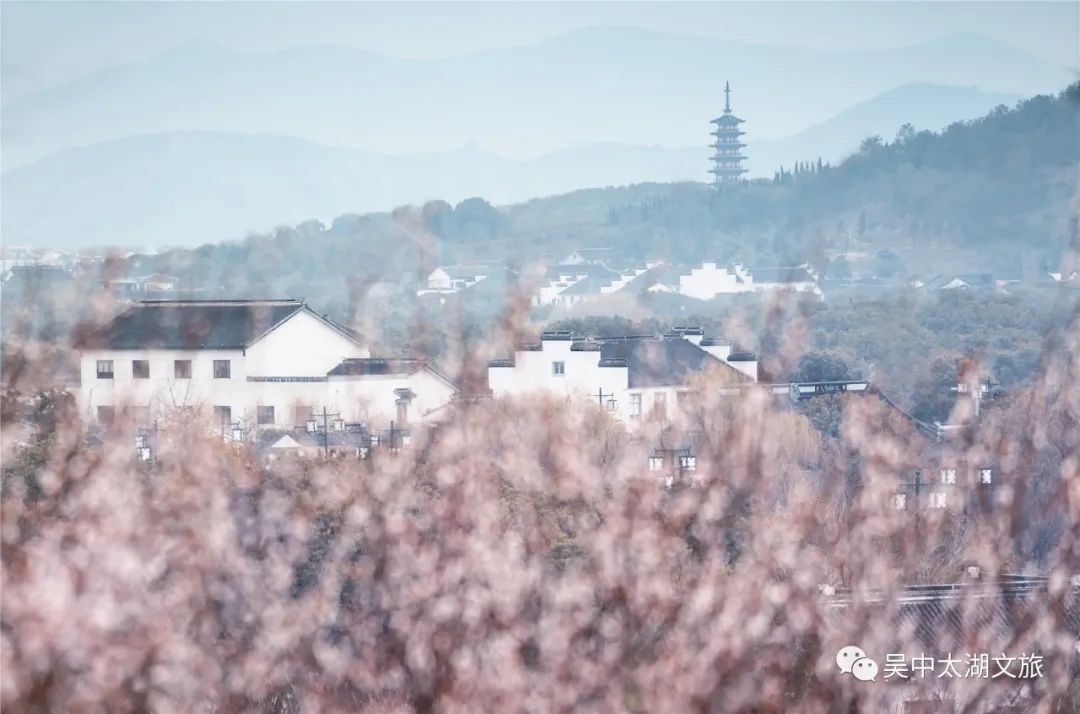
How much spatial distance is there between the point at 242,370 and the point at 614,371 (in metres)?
0.96

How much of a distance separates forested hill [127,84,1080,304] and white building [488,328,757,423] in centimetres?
29

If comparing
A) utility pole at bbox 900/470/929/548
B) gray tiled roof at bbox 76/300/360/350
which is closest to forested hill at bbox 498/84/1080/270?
utility pole at bbox 900/470/929/548

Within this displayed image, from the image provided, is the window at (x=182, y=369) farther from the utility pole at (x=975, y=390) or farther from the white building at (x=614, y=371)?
the utility pole at (x=975, y=390)

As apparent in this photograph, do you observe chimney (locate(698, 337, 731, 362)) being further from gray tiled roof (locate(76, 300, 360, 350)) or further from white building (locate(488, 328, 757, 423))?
gray tiled roof (locate(76, 300, 360, 350))

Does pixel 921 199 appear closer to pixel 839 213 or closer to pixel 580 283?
pixel 839 213

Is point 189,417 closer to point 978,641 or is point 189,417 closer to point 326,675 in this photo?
point 326,675

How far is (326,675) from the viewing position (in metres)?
3.08

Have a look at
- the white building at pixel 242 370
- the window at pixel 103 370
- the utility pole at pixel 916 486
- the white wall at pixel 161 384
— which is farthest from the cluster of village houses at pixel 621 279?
the utility pole at pixel 916 486

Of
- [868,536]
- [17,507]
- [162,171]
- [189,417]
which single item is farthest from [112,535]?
[868,536]

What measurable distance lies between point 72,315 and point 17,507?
84 cm

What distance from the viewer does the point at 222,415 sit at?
4.25m

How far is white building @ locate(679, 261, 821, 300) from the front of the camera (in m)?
5.46

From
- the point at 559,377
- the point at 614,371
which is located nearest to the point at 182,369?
the point at 559,377

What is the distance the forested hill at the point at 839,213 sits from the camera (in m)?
Result: 4.79
